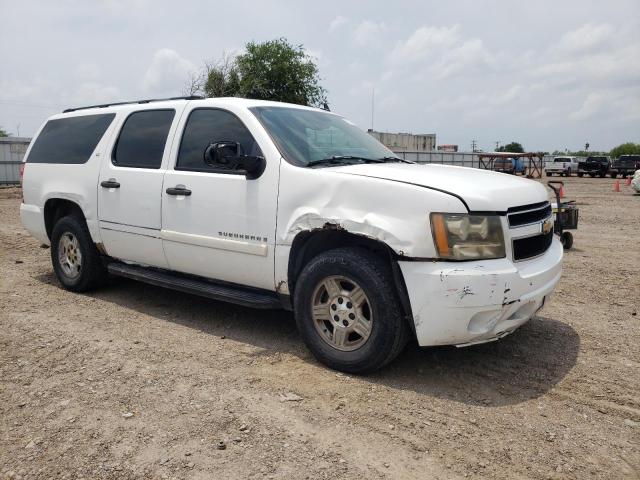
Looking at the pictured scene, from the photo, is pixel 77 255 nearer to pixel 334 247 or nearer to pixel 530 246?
pixel 334 247

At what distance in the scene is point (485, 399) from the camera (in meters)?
3.41

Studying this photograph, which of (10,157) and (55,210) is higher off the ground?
(10,157)

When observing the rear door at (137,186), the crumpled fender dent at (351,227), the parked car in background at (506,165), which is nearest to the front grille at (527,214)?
the crumpled fender dent at (351,227)

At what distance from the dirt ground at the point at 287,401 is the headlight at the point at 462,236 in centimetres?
90

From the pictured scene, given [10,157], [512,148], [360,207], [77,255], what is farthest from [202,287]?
[512,148]

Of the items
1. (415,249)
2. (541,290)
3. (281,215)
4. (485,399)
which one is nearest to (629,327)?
(541,290)

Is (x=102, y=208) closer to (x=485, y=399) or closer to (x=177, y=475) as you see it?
(x=177, y=475)

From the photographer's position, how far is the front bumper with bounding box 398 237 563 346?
326 cm

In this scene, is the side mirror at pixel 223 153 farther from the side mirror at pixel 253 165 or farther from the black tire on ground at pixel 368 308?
the black tire on ground at pixel 368 308

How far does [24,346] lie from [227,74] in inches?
978

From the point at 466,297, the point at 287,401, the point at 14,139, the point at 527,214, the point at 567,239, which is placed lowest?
the point at 287,401

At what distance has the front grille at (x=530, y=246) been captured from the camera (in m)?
3.51

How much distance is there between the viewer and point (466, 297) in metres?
3.26

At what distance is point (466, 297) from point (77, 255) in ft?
13.8
